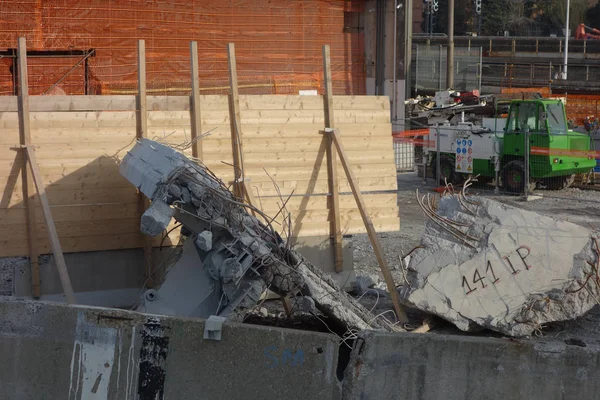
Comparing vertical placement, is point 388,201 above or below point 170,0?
below

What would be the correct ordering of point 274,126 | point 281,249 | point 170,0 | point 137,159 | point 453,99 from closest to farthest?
point 281,249 → point 137,159 → point 274,126 → point 170,0 → point 453,99

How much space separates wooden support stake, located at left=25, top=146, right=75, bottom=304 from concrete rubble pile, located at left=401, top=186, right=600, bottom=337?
145 inches

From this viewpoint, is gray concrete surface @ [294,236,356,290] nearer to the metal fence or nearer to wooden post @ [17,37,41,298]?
wooden post @ [17,37,41,298]

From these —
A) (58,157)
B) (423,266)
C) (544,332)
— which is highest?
(58,157)

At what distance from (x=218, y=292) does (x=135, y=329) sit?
232cm

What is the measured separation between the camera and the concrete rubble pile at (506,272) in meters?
9.06

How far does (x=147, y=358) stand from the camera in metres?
5.94

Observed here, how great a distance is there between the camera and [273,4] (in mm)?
23094

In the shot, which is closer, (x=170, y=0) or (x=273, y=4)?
(x=170, y=0)

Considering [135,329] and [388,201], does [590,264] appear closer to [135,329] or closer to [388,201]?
[388,201]

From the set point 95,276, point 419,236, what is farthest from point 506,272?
point 419,236

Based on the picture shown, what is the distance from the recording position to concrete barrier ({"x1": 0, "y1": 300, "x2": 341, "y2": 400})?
226 inches

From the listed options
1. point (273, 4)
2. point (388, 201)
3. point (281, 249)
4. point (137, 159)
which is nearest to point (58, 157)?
point (137, 159)

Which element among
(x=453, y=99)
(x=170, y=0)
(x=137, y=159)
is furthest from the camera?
(x=453, y=99)
